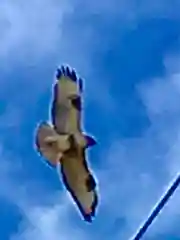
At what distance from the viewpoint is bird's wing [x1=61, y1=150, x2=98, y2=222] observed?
1277 centimetres

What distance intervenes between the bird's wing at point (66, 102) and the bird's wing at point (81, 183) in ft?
1.18

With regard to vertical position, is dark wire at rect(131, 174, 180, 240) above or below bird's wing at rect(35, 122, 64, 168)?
below

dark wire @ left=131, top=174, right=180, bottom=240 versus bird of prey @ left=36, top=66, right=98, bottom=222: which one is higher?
bird of prey @ left=36, top=66, right=98, bottom=222

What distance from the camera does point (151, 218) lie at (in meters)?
9.64

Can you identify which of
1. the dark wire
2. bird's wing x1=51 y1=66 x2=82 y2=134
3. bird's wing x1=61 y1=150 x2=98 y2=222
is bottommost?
the dark wire

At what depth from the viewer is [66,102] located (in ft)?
42.7

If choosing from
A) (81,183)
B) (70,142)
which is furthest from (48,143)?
(81,183)

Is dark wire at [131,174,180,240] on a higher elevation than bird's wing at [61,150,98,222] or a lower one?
lower

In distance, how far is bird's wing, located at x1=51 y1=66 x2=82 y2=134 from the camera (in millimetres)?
12734

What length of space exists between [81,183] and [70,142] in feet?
2.24

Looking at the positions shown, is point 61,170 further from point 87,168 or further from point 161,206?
point 161,206

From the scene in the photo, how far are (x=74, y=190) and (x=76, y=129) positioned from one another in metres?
0.84

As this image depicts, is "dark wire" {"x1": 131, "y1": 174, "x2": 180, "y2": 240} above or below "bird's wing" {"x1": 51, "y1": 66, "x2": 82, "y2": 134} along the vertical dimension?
below

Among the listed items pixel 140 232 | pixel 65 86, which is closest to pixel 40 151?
pixel 65 86
